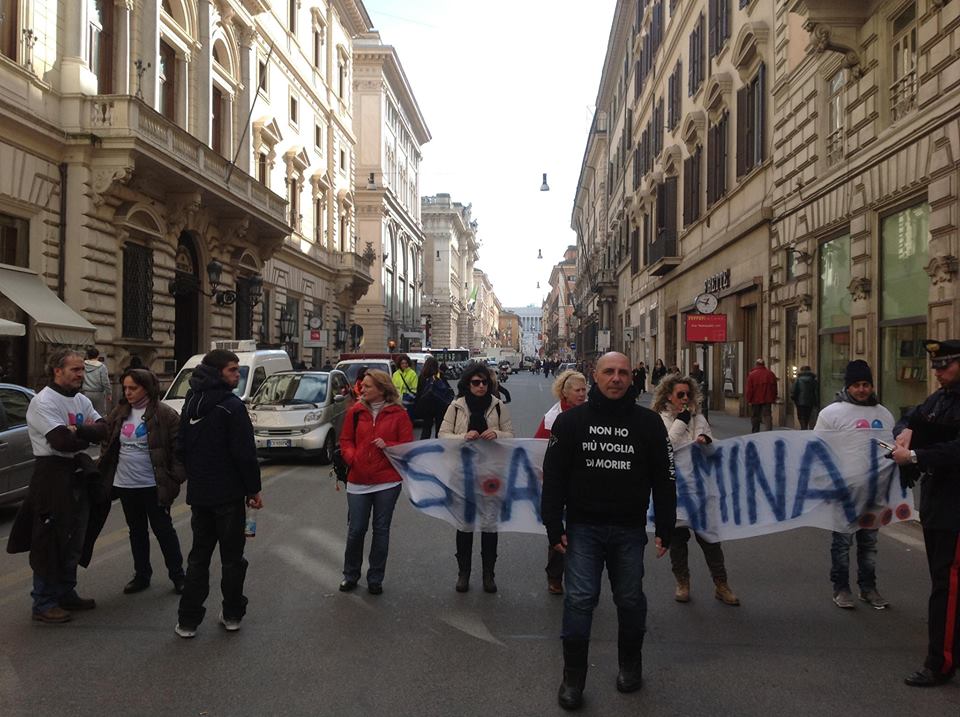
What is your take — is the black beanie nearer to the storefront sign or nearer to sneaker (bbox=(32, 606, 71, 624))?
sneaker (bbox=(32, 606, 71, 624))

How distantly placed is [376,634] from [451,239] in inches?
4073

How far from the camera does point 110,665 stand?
4695 millimetres

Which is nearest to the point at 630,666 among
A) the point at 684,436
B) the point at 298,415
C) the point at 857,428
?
the point at 684,436

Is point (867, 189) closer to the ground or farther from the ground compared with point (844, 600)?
farther from the ground

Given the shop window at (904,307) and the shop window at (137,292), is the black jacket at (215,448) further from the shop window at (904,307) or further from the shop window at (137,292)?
the shop window at (137,292)

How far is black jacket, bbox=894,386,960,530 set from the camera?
4.49 metres

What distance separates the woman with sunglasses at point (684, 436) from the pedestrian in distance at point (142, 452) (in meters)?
3.48

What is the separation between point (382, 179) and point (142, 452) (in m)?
57.0

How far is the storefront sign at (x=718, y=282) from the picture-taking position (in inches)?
979

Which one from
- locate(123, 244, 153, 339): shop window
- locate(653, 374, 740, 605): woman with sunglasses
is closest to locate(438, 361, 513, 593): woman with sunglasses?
locate(653, 374, 740, 605): woman with sunglasses

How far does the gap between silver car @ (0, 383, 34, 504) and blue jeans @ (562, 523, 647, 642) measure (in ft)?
22.7

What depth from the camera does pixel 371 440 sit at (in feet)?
20.8

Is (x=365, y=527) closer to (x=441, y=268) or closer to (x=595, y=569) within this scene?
(x=595, y=569)

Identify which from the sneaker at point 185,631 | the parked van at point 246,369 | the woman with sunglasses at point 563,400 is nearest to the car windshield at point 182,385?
the parked van at point 246,369
